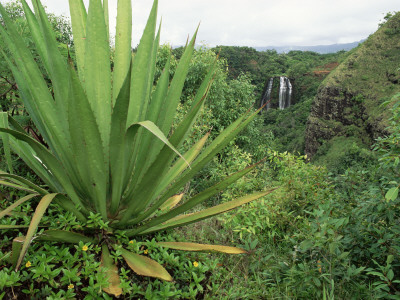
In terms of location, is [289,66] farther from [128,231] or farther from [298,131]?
[128,231]

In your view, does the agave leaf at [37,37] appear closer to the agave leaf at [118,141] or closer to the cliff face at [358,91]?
the agave leaf at [118,141]

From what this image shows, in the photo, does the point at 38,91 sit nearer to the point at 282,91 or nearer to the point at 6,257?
the point at 6,257

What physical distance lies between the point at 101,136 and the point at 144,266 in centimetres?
61

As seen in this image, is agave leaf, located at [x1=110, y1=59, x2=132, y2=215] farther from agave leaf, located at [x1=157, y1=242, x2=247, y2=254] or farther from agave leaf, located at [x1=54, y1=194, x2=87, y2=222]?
agave leaf, located at [x1=157, y1=242, x2=247, y2=254]

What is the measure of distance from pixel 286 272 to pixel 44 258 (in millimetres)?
1288

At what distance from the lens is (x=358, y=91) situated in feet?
117

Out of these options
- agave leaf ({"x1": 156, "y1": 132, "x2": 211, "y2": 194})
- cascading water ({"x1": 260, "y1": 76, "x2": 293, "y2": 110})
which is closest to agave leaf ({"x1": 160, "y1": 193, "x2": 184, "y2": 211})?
agave leaf ({"x1": 156, "y1": 132, "x2": 211, "y2": 194})

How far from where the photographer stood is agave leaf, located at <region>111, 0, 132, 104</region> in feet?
4.65

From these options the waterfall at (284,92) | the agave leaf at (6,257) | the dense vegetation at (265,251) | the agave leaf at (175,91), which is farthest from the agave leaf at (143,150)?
the waterfall at (284,92)

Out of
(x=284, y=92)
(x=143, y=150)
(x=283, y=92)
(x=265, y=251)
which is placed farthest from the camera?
(x=283, y=92)

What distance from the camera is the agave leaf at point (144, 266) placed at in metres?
1.09

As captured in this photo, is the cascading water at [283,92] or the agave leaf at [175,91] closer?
the agave leaf at [175,91]

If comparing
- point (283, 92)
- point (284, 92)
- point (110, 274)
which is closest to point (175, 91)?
point (110, 274)

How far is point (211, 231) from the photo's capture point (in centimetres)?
225
